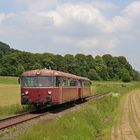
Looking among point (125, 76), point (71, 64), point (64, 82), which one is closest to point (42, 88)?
point (64, 82)

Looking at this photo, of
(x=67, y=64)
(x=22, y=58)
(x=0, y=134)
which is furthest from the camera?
(x=67, y=64)

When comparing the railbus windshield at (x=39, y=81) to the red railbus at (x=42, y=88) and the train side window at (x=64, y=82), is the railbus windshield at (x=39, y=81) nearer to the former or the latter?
the red railbus at (x=42, y=88)

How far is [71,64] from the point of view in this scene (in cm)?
15500

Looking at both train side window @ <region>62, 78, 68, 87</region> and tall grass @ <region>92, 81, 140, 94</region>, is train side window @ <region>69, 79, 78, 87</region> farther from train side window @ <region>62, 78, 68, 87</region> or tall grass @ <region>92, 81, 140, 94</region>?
tall grass @ <region>92, 81, 140, 94</region>

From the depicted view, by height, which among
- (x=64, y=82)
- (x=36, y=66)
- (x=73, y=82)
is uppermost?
(x=36, y=66)

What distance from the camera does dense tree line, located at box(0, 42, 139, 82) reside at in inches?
5472

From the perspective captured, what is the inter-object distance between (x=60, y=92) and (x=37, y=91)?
1.84 meters

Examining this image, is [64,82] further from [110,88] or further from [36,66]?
[36,66]

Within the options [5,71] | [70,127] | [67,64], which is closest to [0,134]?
[70,127]

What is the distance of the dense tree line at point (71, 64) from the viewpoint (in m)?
139

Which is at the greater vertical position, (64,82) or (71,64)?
(71,64)

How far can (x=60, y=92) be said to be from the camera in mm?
31219

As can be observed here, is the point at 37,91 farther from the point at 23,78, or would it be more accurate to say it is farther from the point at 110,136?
the point at 110,136

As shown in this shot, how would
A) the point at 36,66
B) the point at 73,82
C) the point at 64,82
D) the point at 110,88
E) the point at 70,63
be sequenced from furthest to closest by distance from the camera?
1. the point at 70,63
2. the point at 36,66
3. the point at 110,88
4. the point at 73,82
5. the point at 64,82
